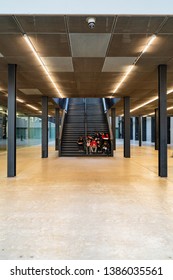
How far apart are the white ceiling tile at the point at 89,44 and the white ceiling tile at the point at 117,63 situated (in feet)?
1.82

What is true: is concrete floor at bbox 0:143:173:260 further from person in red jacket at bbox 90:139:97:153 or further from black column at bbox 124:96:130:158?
person in red jacket at bbox 90:139:97:153

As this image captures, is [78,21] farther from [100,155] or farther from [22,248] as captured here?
[100,155]

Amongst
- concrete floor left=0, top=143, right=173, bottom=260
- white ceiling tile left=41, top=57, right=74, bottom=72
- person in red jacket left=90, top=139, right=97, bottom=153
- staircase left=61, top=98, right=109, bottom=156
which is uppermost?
white ceiling tile left=41, top=57, right=74, bottom=72

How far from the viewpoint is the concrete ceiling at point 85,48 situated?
466 centimetres

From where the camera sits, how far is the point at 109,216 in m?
3.94

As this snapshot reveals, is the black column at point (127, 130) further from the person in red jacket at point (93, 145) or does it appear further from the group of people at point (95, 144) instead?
the person in red jacket at point (93, 145)

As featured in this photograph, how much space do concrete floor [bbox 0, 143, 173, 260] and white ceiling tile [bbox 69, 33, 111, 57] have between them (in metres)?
3.68

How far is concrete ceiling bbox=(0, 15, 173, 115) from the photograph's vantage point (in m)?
4.66

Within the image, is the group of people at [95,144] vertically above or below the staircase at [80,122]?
below

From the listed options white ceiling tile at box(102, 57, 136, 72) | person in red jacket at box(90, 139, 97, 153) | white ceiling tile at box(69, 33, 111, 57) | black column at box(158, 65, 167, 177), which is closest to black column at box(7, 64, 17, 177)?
white ceiling tile at box(69, 33, 111, 57)

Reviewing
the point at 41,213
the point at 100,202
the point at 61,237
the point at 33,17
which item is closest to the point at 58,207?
the point at 41,213

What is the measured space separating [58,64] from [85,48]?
5.23 ft

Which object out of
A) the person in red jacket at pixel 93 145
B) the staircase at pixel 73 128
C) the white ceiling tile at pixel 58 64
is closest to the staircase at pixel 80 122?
the staircase at pixel 73 128
